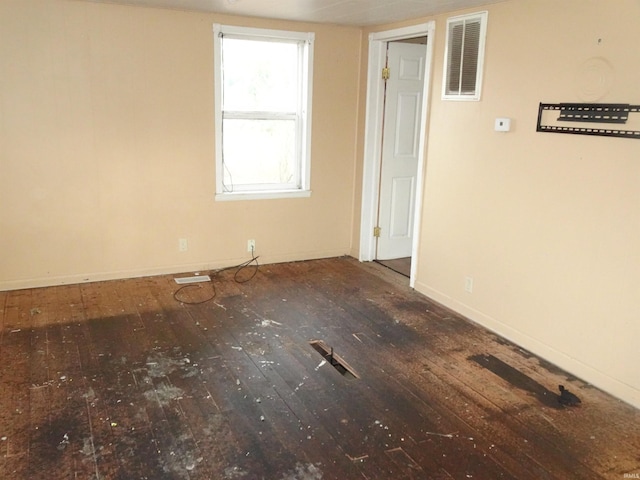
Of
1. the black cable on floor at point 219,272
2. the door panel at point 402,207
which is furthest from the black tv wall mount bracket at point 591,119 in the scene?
the black cable on floor at point 219,272

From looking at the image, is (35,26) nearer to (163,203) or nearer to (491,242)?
(163,203)

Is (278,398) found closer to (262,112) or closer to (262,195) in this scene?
(262,195)

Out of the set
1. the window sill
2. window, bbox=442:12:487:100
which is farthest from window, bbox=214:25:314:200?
window, bbox=442:12:487:100

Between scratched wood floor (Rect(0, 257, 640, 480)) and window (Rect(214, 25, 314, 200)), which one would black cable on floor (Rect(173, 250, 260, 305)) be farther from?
window (Rect(214, 25, 314, 200))

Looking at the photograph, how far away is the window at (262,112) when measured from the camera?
4.62 meters

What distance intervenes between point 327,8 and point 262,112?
1208mm

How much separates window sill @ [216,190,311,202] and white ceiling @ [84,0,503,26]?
1.56m

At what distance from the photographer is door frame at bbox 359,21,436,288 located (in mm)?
4438

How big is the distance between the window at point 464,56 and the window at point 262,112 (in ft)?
4.71

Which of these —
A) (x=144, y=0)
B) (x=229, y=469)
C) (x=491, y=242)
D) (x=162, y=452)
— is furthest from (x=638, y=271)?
(x=144, y=0)

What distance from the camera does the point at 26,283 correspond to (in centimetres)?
425

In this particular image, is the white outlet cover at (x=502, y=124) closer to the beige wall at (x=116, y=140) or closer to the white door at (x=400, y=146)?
the white door at (x=400, y=146)

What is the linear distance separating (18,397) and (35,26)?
274cm

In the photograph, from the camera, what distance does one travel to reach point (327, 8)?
13.0 ft
